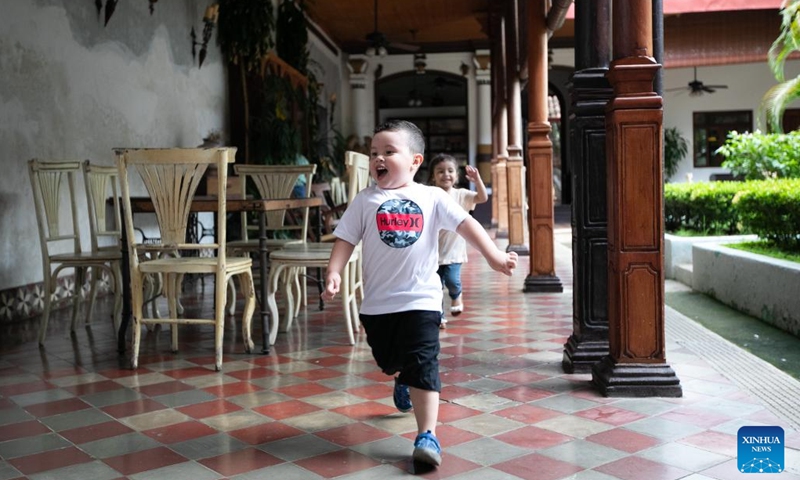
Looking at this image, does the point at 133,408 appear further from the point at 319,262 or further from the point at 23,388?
the point at 319,262

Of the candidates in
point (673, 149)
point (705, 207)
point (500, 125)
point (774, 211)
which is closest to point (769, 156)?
point (705, 207)

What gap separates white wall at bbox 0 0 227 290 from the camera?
509cm

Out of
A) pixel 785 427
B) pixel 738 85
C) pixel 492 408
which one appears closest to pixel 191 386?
pixel 492 408

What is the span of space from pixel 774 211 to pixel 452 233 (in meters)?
2.21

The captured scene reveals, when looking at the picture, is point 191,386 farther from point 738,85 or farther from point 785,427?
point 738,85

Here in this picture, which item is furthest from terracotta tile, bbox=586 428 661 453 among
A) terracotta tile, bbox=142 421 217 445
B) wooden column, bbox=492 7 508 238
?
wooden column, bbox=492 7 508 238

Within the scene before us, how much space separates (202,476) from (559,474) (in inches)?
38.8

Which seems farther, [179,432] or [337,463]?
[179,432]

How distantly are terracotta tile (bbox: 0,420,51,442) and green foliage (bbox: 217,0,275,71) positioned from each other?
6187mm

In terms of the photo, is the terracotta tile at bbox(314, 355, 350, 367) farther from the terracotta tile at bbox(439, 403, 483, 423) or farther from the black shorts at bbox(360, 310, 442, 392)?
the black shorts at bbox(360, 310, 442, 392)

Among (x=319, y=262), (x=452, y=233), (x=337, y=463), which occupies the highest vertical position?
(x=452, y=233)

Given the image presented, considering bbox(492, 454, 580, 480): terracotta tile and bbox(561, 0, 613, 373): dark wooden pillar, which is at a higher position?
bbox(561, 0, 613, 373): dark wooden pillar

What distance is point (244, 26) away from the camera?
830cm

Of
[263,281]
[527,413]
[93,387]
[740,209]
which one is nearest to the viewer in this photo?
[527,413]
